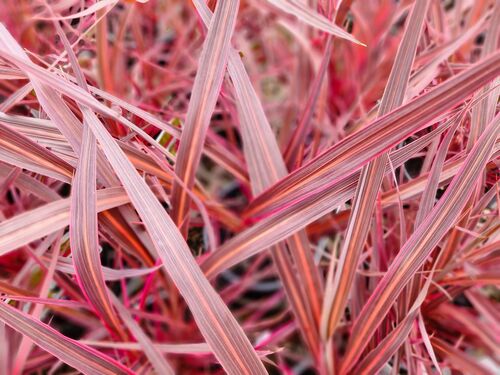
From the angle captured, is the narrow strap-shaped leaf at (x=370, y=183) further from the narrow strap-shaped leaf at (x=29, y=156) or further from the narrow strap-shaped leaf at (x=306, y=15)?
the narrow strap-shaped leaf at (x=29, y=156)

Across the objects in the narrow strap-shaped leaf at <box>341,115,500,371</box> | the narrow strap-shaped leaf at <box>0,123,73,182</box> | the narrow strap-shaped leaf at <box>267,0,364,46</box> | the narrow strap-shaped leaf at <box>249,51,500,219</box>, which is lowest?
the narrow strap-shaped leaf at <box>341,115,500,371</box>

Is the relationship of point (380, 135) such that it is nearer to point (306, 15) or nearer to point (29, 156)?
point (306, 15)

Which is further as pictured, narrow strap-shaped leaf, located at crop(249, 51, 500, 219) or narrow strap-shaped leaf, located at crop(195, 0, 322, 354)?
narrow strap-shaped leaf, located at crop(195, 0, 322, 354)

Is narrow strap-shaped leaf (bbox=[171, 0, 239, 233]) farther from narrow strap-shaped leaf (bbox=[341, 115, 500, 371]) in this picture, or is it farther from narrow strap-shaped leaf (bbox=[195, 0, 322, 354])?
narrow strap-shaped leaf (bbox=[341, 115, 500, 371])

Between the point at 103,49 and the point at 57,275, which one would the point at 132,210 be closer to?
the point at 57,275

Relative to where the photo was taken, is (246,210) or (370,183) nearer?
(370,183)

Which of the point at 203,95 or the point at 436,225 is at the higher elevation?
the point at 203,95

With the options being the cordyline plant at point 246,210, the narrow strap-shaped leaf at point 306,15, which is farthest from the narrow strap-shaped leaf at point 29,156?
the narrow strap-shaped leaf at point 306,15

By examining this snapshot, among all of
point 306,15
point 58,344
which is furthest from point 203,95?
point 58,344

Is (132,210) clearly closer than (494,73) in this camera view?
No

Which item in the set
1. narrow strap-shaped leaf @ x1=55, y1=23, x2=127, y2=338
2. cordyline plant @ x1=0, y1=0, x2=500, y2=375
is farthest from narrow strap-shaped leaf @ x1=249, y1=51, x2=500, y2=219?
narrow strap-shaped leaf @ x1=55, y1=23, x2=127, y2=338

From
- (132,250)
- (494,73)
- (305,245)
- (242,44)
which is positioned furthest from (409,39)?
(242,44)
